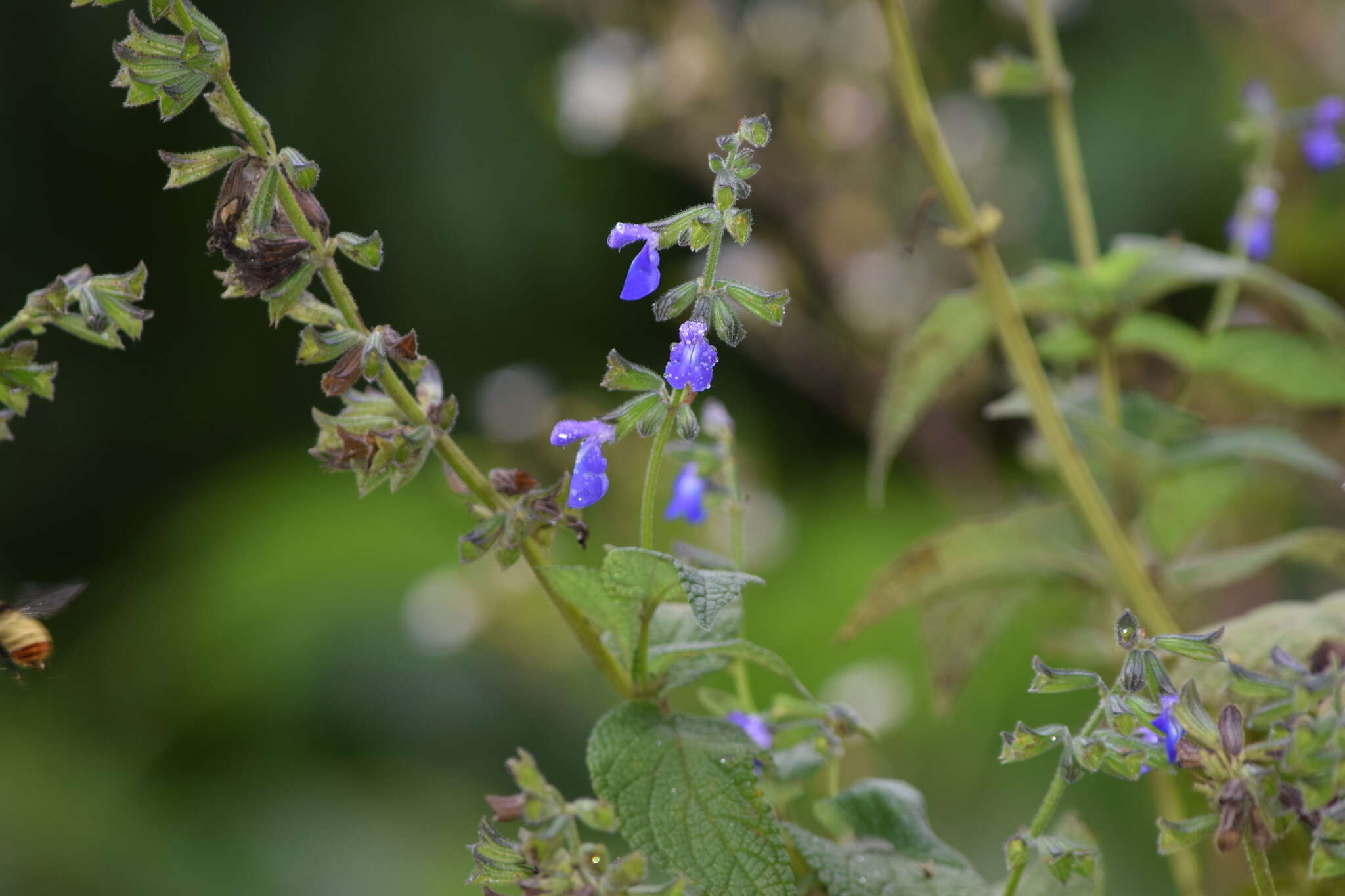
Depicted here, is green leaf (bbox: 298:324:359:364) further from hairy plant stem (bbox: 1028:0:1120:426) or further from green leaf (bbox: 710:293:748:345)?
hairy plant stem (bbox: 1028:0:1120:426)

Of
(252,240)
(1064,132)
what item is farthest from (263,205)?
(1064,132)

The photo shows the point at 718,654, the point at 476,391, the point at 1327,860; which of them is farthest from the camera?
the point at 476,391

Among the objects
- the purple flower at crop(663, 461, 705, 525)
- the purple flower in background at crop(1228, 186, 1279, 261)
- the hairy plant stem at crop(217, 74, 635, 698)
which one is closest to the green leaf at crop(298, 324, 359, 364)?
the hairy plant stem at crop(217, 74, 635, 698)

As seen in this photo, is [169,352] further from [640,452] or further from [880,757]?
[880,757]

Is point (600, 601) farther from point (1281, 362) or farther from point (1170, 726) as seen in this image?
point (1281, 362)

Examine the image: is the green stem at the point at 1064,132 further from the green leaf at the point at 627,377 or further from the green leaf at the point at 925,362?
the green leaf at the point at 627,377
